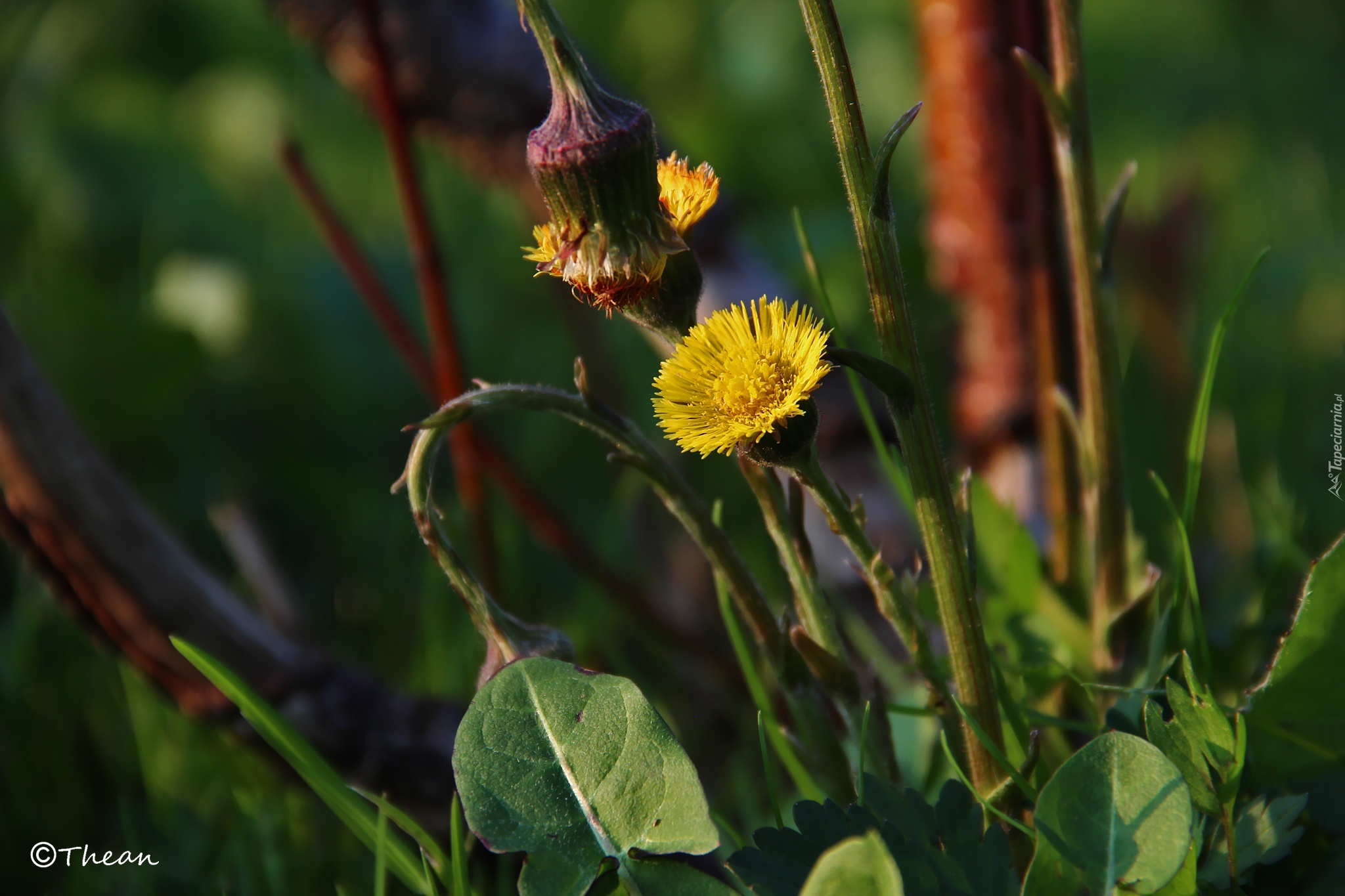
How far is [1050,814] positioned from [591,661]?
0.60 metres

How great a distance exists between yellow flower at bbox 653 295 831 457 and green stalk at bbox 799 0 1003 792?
0.12 ft

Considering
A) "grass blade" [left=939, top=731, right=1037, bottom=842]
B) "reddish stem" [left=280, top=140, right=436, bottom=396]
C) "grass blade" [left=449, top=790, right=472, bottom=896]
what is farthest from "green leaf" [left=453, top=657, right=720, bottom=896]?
"reddish stem" [left=280, top=140, right=436, bottom=396]

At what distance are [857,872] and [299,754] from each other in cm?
26

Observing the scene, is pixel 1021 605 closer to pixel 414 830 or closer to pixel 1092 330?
pixel 1092 330

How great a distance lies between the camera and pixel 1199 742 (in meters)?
0.45

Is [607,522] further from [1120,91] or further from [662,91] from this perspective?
[1120,91]

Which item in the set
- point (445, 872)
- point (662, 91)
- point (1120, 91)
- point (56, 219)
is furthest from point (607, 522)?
point (1120, 91)

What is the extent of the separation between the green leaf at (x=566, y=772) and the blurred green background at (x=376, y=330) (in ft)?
0.59

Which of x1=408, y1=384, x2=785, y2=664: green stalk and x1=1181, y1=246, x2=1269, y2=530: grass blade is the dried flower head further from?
x1=1181, y1=246, x2=1269, y2=530: grass blade

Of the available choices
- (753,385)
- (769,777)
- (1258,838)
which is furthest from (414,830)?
(1258,838)

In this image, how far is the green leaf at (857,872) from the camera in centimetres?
38

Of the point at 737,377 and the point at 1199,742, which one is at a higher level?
the point at 737,377

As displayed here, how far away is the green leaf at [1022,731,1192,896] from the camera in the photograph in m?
0.42

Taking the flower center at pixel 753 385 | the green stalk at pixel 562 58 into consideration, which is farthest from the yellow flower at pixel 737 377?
the green stalk at pixel 562 58
